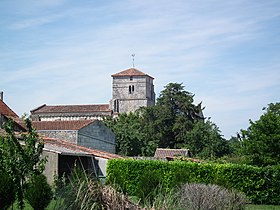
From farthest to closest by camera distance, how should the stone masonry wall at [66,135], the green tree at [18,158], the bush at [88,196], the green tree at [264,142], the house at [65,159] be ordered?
the stone masonry wall at [66,135]
the green tree at [264,142]
the house at [65,159]
the green tree at [18,158]
the bush at [88,196]

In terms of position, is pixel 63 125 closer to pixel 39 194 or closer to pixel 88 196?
pixel 39 194

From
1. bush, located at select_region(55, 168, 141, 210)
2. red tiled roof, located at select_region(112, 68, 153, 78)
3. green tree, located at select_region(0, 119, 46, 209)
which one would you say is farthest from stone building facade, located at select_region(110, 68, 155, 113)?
bush, located at select_region(55, 168, 141, 210)

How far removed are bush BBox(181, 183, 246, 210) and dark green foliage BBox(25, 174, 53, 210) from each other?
15.7 feet

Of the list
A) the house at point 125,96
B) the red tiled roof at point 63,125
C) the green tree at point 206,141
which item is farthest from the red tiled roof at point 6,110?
the house at point 125,96

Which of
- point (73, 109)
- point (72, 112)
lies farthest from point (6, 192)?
point (73, 109)

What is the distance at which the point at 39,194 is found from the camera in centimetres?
1475

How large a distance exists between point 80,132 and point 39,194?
85.4 ft

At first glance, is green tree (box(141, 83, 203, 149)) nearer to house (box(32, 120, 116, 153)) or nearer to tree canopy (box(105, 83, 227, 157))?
tree canopy (box(105, 83, 227, 157))

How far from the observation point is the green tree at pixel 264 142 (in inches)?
1187

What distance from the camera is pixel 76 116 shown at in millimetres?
110062

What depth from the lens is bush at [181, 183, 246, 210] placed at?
1052 centimetres

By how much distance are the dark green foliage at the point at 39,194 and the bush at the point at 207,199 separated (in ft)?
15.7

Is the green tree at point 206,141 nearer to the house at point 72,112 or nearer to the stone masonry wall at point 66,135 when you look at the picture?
the stone masonry wall at point 66,135

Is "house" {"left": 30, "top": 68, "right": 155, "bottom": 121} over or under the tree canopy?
over
